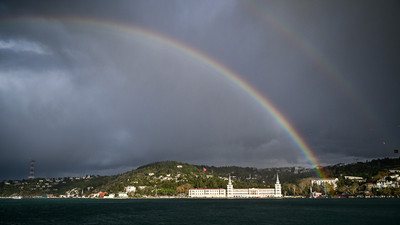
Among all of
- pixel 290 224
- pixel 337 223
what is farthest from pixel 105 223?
pixel 337 223

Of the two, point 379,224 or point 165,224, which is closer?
point 379,224

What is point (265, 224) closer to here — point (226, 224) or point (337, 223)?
point (226, 224)

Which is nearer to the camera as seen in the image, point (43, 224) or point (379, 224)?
point (379, 224)

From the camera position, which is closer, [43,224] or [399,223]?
[399,223]

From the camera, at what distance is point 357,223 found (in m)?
68.7

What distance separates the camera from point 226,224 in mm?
68812

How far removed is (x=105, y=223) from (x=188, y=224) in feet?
64.1

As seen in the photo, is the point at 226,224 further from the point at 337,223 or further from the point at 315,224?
the point at 337,223

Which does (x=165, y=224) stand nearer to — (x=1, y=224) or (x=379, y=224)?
(x=1, y=224)

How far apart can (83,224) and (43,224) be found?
9.76 meters

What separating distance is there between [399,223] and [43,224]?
7737 centimetres

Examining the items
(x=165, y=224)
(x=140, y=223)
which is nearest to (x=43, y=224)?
(x=140, y=223)

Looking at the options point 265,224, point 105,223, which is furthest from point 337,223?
point 105,223

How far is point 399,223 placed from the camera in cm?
6556
